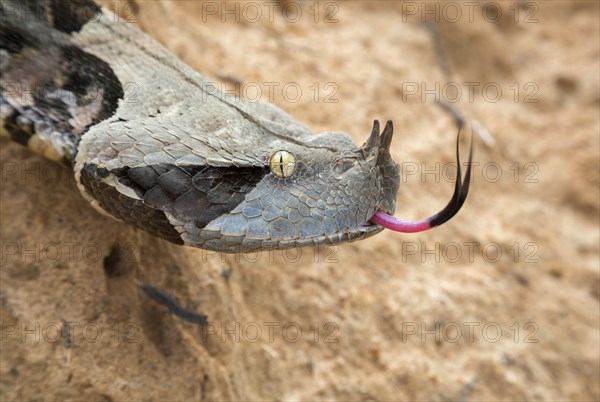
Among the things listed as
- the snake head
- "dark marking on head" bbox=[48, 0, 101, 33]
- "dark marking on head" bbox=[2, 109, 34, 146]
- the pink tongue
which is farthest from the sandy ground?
the pink tongue

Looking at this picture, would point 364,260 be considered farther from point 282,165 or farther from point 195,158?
point 195,158

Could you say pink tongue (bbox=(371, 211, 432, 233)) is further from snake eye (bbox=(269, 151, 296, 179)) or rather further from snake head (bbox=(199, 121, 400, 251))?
snake eye (bbox=(269, 151, 296, 179))

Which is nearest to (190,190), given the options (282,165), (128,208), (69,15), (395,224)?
(128,208)

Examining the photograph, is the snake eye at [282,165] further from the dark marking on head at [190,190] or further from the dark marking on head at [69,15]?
the dark marking on head at [69,15]

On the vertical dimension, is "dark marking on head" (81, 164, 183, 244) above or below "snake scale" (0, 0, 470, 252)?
below

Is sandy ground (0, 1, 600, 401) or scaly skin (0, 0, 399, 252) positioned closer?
scaly skin (0, 0, 399, 252)

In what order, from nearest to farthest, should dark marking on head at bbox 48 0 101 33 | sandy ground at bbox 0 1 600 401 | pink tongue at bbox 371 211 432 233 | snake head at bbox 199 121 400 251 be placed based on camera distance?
1. snake head at bbox 199 121 400 251
2. pink tongue at bbox 371 211 432 233
3. sandy ground at bbox 0 1 600 401
4. dark marking on head at bbox 48 0 101 33

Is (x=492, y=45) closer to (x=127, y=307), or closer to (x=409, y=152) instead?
(x=409, y=152)
